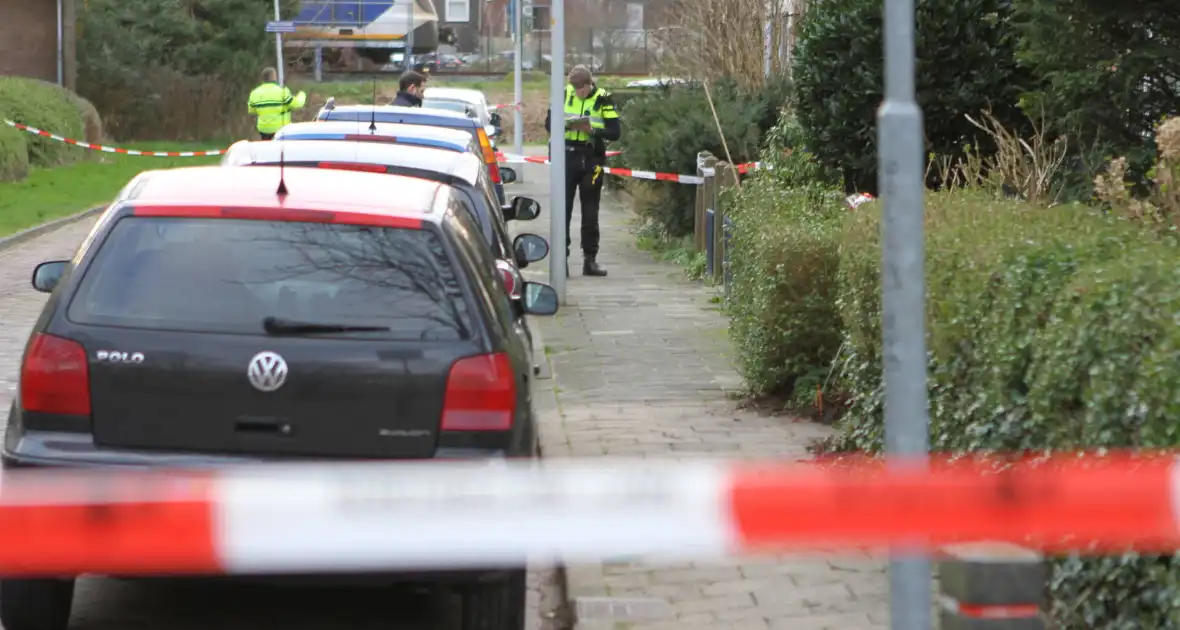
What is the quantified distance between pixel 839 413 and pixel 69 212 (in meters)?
15.8

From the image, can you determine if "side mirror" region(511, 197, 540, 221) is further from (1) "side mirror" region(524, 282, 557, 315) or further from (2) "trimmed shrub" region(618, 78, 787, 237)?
(2) "trimmed shrub" region(618, 78, 787, 237)

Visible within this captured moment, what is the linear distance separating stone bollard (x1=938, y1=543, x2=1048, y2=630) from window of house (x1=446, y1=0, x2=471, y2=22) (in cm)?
7331

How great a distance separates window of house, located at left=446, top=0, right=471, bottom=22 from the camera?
74625 millimetres

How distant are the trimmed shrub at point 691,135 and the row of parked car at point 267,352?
1272cm

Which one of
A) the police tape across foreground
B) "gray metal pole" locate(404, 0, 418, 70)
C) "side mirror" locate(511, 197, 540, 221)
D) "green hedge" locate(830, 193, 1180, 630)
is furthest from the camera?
"gray metal pole" locate(404, 0, 418, 70)

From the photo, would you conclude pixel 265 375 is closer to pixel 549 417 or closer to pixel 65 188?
pixel 549 417

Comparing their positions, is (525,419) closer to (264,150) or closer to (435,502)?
(435,502)

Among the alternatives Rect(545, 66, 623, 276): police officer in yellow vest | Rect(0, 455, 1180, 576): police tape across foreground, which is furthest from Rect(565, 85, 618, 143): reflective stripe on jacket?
Rect(0, 455, 1180, 576): police tape across foreground

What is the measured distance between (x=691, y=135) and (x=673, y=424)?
9.70 metres

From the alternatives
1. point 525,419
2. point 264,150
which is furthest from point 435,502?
point 264,150

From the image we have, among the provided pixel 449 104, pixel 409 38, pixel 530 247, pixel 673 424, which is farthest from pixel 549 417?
pixel 409 38

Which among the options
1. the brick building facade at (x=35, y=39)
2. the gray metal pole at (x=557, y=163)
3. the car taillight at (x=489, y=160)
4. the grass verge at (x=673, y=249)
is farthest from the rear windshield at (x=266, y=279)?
the brick building facade at (x=35, y=39)

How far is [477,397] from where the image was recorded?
17.7ft

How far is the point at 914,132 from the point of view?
3113mm
